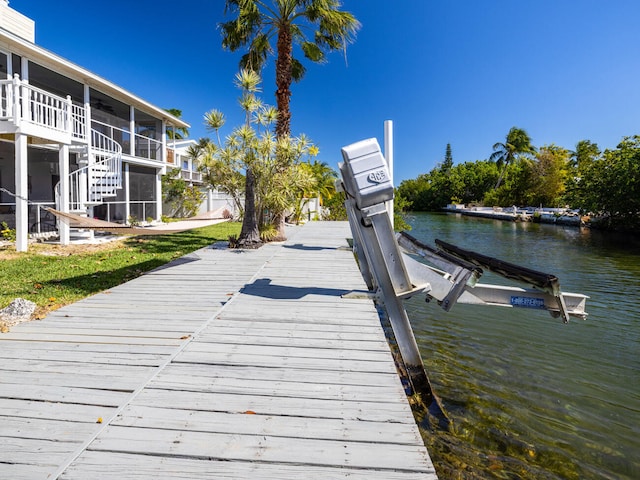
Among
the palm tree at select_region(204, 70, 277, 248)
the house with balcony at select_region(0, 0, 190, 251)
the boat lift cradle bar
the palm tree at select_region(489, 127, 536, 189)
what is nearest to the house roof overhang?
the house with balcony at select_region(0, 0, 190, 251)

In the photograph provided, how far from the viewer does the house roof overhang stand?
35.9ft

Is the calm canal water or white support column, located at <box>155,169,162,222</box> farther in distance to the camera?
white support column, located at <box>155,169,162,222</box>

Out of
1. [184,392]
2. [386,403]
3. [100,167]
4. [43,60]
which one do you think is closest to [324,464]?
[386,403]

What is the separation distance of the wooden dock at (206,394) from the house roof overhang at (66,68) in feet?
33.3

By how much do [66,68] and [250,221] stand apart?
8606 mm

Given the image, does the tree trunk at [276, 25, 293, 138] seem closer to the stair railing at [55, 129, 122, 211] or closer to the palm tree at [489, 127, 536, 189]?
the stair railing at [55, 129, 122, 211]

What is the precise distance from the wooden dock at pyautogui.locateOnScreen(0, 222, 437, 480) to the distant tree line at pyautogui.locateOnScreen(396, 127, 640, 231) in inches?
656

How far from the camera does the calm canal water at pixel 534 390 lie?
3.00 metres

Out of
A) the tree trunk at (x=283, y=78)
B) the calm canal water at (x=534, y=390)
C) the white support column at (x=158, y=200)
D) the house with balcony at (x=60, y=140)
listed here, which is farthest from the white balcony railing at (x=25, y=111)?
the calm canal water at (x=534, y=390)

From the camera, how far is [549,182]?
44.0m

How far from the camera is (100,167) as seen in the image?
510 inches

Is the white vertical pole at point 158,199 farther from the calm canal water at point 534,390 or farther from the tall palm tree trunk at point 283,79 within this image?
the calm canal water at point 534,390

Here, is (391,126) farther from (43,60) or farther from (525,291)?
(43,60)

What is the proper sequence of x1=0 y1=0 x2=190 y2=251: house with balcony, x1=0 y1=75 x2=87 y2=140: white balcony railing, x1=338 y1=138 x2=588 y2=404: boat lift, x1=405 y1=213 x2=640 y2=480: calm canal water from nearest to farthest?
x1=338 y1=138 x2=588 y2=404: boat lift, x1=405 y1=213 x2=640 y2=480: calm canal water, x1=0 y1=75 x2=87 y2=140: white balcony railing, x1=0 y1=0 x2=190 y2=251: house with balcony
